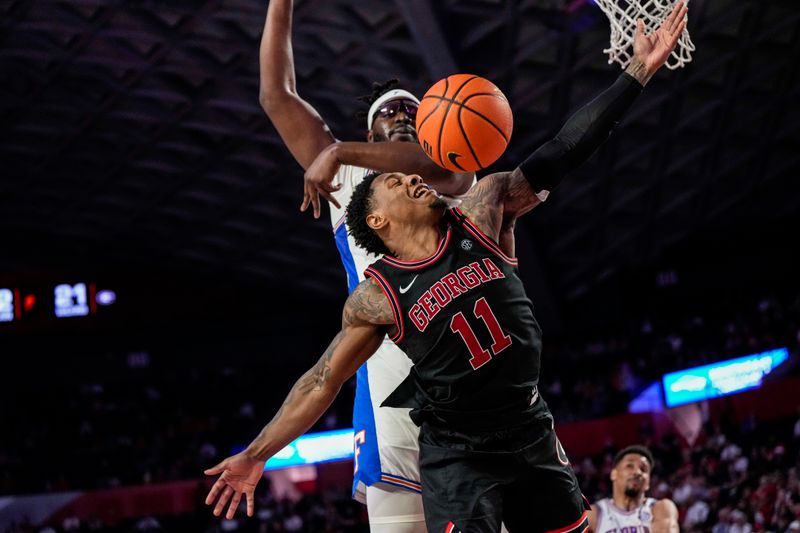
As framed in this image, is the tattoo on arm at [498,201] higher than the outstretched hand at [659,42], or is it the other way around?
the outstretched hand at [659,42]

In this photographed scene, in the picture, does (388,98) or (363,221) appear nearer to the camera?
(363,221)

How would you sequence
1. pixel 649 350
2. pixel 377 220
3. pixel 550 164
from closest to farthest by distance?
1. pixel 377 220
2. pixel 550 164
3. pixel 649 350

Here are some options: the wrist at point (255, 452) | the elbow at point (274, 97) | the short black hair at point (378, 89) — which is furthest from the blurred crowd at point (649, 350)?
the wrist at point (255, 452)

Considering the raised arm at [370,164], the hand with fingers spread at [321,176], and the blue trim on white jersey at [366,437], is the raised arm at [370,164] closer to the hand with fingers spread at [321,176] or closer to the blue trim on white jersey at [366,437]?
the hand with fingers spread at [321,176]

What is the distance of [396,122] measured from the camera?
4547 millimetres

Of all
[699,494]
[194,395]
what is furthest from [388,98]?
[194,395]

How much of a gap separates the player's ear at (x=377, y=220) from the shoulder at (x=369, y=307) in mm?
203

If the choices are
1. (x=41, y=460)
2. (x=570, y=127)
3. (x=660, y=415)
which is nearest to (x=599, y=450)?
(x=660, y=415)

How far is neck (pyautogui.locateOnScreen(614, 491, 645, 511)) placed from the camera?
7.23 metres

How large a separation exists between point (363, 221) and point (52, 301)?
25.2m

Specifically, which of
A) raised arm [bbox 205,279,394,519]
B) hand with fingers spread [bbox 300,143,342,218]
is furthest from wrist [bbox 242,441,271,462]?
hand with fingers spread [bbox 300,143,342,218]

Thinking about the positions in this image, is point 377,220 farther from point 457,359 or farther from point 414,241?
point 457,359

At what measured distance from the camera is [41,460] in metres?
24.3

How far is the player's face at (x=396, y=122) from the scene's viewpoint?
14.8 ft
